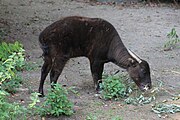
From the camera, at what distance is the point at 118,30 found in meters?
12.2

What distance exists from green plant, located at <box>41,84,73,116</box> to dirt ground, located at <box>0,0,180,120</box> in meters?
0.13

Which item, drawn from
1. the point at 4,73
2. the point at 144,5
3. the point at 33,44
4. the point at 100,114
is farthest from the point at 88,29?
the point at 144,5

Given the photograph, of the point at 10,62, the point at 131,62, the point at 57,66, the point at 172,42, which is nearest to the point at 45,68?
the point at 57,66

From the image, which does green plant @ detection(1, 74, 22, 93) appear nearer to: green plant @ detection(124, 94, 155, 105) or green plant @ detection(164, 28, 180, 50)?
green plant @ detection(124, 94, 155, 105)

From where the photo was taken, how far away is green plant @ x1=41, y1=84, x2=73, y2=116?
5.17 m

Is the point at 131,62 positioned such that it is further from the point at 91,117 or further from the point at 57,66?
the point at 91,117

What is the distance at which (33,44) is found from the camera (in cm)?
1009

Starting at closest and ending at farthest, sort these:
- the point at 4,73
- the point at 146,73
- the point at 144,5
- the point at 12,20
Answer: the point at 4,73 → the point at 146,73 → the point at 12,20 → the point at 144,5

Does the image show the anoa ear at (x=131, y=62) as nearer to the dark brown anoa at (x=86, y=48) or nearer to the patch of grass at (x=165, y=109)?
the dark brown anoa at (x=86, y=48)

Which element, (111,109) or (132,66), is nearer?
(111,109)

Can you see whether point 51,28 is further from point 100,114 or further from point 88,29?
point 100,114

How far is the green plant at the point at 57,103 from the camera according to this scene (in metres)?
5.17

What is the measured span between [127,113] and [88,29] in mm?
1585

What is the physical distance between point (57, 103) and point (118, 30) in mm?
7179
